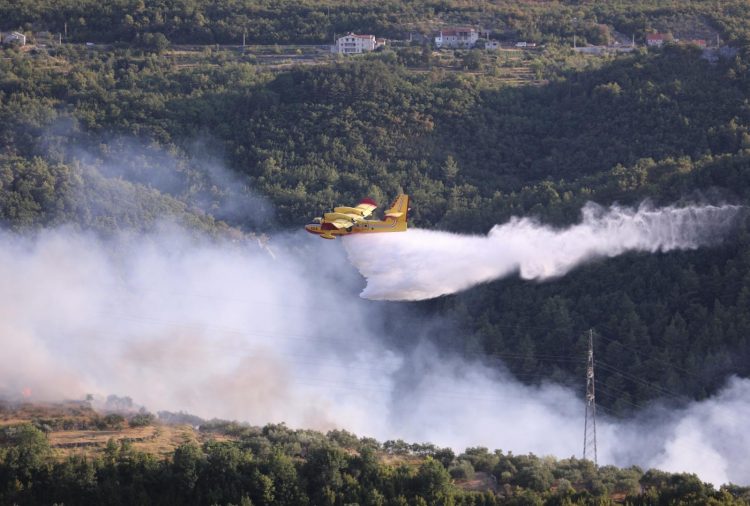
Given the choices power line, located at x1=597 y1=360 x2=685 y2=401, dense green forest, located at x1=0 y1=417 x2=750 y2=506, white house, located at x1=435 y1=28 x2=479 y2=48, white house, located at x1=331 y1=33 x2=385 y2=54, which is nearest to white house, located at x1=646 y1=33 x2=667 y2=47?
white house, located at x1=435 y1=28 x2=479 y2=48

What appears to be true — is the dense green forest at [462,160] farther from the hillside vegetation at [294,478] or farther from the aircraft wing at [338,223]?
the hillside vegetation at [294,478]

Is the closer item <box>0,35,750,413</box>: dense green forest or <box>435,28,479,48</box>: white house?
<box>0,35,750,413</box>: dense green forest

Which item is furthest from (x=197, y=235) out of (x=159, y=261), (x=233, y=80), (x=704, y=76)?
(x=704, y=76)

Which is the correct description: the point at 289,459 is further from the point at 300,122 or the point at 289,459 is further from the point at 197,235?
the point at 300,122

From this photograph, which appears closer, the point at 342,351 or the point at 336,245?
the point at 342,351

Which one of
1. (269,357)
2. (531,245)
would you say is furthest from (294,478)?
(531,245)

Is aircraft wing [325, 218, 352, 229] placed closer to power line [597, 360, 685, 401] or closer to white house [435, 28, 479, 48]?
power line [597, 360, 685, 401]

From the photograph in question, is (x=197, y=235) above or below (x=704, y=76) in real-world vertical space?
below
